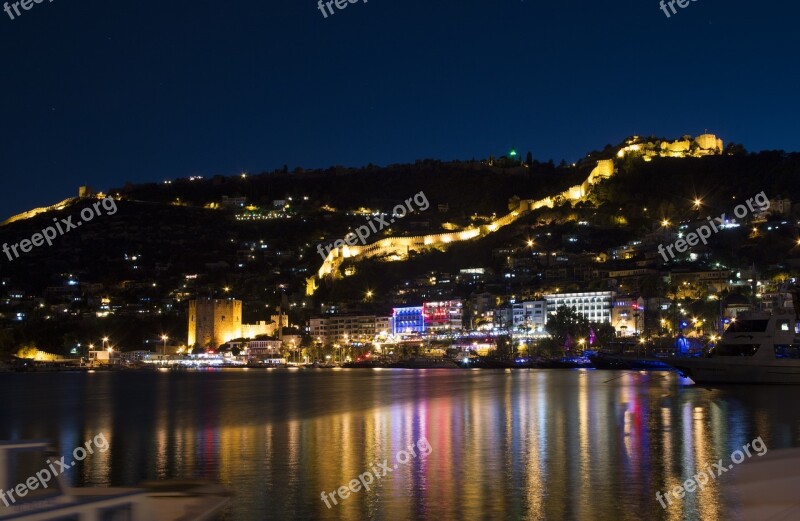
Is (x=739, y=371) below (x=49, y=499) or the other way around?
below

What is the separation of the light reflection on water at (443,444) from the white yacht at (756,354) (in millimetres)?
1171

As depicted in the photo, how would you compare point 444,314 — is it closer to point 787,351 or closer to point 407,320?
point 407,320

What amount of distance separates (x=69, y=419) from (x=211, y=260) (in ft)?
260

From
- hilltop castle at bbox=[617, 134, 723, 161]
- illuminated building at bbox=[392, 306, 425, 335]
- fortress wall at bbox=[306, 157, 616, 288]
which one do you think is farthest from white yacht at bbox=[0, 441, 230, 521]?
hilltop castle at bbox=[617, 134, 723, 161]

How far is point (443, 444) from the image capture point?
17641 millimetres

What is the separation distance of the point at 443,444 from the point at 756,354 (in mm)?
19819

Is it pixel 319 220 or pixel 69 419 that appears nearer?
pixel 69 419

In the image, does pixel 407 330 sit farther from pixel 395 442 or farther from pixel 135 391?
pixel 395 442

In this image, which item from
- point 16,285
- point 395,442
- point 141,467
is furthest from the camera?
point 16,285

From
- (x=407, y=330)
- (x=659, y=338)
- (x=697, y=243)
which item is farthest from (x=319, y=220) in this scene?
(x=659, y=338)

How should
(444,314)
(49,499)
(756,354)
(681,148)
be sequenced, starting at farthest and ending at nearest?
(681,148) → (444,314) → (756,354) → (49,499)

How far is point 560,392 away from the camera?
112 ft

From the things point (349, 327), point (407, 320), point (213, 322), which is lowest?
point (349, 327)

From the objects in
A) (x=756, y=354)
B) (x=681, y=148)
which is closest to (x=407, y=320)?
(x=681, y=148)
